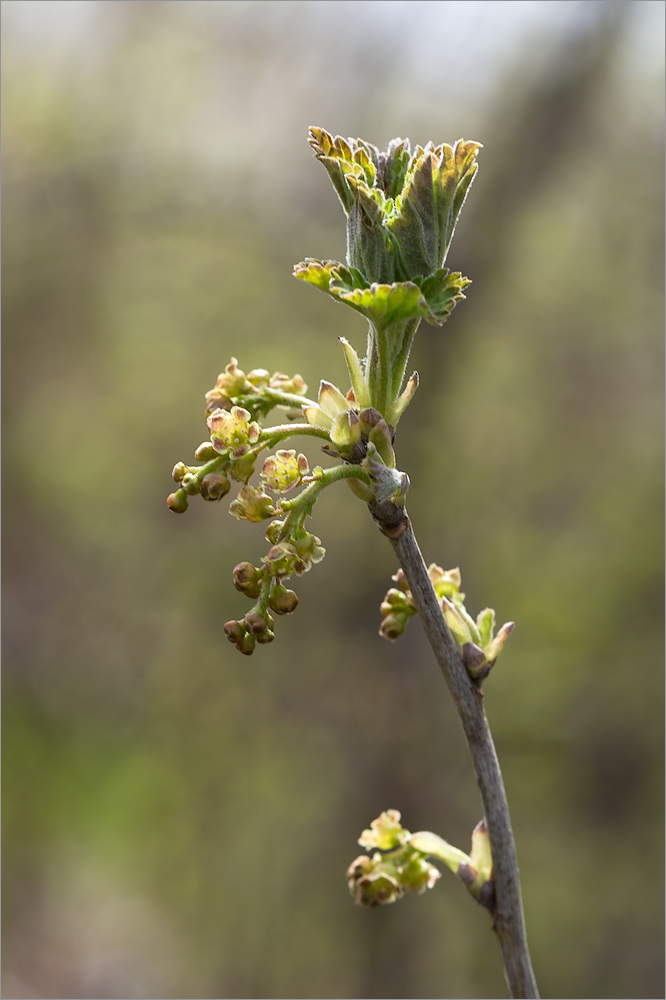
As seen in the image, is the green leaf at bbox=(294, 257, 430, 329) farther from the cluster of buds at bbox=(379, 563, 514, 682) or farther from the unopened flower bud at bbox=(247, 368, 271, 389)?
the cluster of buds at bbox=(379, 563, 514, 682)

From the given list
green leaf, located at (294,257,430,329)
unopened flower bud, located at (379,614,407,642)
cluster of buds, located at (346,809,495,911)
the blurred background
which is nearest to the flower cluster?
cluster of buds, located at (346,809,495,911)

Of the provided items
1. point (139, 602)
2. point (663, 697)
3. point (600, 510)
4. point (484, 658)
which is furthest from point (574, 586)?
point (484, 658)

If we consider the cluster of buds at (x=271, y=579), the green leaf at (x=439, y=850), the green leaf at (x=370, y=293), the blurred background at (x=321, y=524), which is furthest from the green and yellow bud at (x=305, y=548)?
the blurred background at (x=321, y=524)

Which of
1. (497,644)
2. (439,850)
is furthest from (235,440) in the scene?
(439,850)

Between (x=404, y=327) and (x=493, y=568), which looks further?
(x=493, y=568)

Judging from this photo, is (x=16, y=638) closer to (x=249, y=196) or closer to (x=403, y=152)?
(x=249, y=196)
